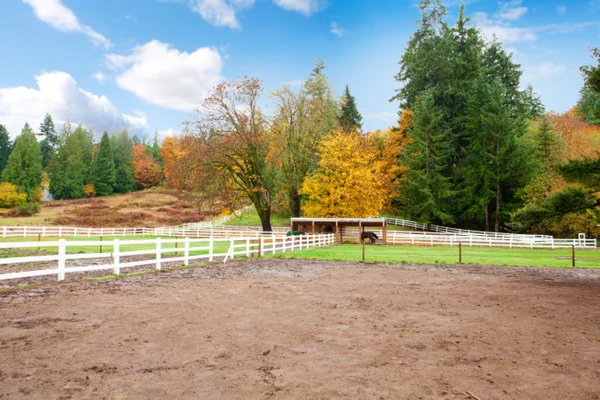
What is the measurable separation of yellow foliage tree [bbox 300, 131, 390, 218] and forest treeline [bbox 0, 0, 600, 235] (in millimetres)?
112

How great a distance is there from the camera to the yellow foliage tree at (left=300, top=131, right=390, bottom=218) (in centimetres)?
3966

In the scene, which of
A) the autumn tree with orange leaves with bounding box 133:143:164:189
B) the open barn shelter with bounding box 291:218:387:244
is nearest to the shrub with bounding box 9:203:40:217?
the open barn shelter with bounding box 291:218:387:244

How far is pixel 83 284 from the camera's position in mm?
10352

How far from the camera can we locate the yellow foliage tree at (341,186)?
130 ft

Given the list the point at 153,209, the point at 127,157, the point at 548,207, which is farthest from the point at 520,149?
the point at 127,157

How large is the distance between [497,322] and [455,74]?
5003cm

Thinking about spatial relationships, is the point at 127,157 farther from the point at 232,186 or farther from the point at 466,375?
the point at 466,375

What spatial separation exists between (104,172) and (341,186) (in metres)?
59.5

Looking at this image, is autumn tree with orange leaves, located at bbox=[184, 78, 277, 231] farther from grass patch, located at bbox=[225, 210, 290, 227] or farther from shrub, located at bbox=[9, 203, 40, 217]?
shrub, located at bbox=[9, 203, 40, 217]

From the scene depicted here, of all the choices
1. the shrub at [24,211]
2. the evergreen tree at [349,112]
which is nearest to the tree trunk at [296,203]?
the evergreen tree at [349,112]

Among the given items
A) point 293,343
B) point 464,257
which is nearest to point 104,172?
point 464,257

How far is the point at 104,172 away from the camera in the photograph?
8194 cm

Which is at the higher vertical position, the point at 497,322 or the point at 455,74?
the point at 455,74

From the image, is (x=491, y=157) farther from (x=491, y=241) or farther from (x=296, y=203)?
(x=296, y=203)
